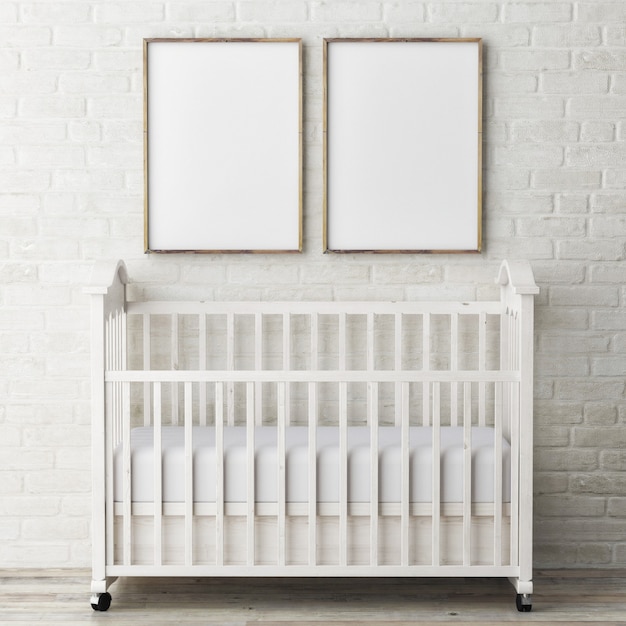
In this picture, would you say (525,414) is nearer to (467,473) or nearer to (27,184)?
(467,473)

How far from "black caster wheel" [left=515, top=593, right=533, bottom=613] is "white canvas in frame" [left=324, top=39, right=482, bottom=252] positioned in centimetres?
101

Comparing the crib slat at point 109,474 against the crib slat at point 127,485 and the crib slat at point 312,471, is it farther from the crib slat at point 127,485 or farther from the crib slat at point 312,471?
the crib slat at point 312,471

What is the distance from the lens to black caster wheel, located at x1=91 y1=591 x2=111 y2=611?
2.13 meters

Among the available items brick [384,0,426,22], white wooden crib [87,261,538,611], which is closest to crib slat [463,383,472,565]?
white wooden crib [87,261,538,611]

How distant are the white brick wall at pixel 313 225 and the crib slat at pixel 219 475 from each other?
543 mm

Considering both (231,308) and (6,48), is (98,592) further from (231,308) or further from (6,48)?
(6,48)

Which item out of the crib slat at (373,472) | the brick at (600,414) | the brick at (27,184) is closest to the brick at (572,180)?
the brick at (600,414)

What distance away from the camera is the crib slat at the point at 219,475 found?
2.06 m

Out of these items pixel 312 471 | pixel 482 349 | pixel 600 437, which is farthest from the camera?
pixel 600 437

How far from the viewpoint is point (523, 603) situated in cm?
213

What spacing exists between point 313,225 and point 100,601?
123 centimetres

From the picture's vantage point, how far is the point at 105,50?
2484 mm

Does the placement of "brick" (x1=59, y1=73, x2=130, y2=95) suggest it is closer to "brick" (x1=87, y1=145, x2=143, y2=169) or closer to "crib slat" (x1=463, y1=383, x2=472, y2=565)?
"brick" (x1=87, y1=145, x2=143, y2=169)

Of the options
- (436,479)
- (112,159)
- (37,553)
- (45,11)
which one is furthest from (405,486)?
(45,11)
